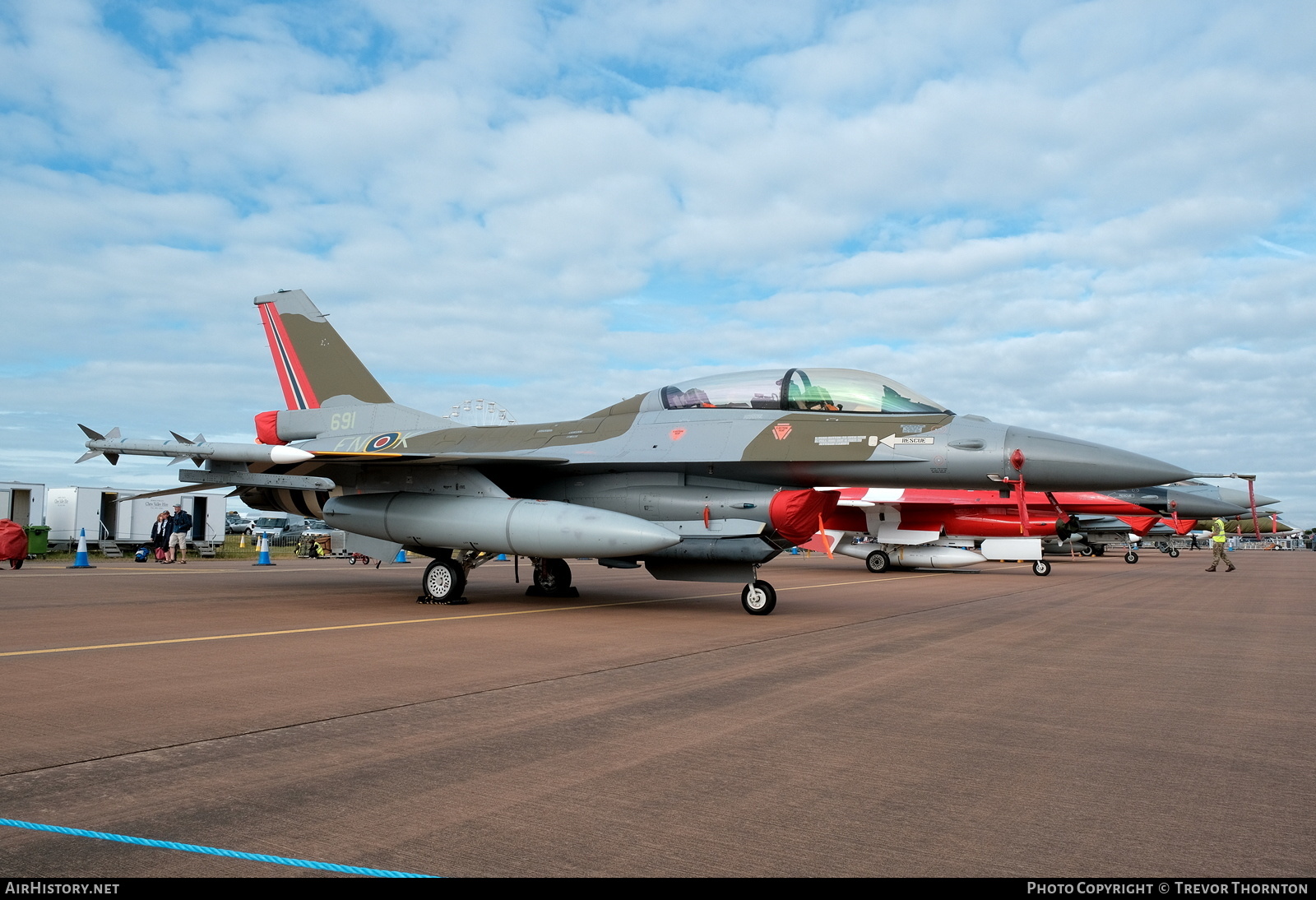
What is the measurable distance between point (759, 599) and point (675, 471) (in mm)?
1749

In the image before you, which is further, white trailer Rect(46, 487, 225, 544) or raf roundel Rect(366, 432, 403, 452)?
white trailer Rect(46, 487, 225, 544)

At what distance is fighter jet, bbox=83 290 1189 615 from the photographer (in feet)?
28.5

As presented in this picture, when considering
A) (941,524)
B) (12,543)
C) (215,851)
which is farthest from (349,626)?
(941,524)

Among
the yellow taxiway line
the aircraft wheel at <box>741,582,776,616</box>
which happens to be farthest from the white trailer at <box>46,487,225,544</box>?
the aircraft wheel at <box>741,582,776,616</box>

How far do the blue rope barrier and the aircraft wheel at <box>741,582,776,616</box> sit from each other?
7.52 meters

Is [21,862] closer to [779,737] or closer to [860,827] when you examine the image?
[860,827]

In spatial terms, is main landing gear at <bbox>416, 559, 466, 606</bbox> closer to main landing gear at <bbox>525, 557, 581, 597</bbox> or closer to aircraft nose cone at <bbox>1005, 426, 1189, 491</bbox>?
main landing gear at <bbox>525, 557, 581, 597</bbox>

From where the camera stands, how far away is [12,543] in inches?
658

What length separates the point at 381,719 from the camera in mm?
4125

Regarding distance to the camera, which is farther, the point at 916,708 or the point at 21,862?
the point at 916,708

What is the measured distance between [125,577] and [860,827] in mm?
15948

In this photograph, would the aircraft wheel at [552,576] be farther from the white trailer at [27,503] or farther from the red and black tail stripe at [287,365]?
the white trailer at [27,503]

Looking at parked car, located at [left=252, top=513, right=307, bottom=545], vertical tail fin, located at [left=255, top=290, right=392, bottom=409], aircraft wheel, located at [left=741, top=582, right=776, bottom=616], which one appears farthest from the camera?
parked car, located at [left=252, top=513, right=307, bottom=545]
